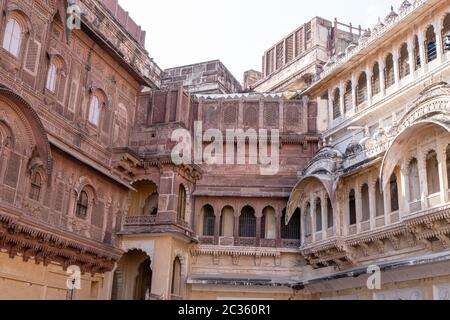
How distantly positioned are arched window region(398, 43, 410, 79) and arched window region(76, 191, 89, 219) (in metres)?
11.5

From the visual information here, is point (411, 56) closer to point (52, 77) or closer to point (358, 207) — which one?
point (358, 207)

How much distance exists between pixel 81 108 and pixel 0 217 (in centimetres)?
567

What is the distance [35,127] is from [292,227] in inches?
435

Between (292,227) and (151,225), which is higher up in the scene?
(292,227)

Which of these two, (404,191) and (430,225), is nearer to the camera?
(430,225)

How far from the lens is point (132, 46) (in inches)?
912

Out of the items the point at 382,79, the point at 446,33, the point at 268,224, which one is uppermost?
the point at 446,33

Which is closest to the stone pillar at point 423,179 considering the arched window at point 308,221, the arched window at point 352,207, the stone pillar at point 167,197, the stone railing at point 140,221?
the arched window at point 352,207

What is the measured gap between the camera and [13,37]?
14.1m

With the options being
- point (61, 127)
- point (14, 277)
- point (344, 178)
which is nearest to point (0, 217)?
point (14, 277)

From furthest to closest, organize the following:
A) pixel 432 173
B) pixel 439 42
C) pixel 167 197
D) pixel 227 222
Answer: pixel 227 222 → pixel 167 197 → pixel 439 42 → pixel 432 173

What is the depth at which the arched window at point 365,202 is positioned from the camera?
57.2 feet

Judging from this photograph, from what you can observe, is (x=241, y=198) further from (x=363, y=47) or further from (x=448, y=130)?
(x=448, y=130)

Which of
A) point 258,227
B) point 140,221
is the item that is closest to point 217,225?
point 258,227
